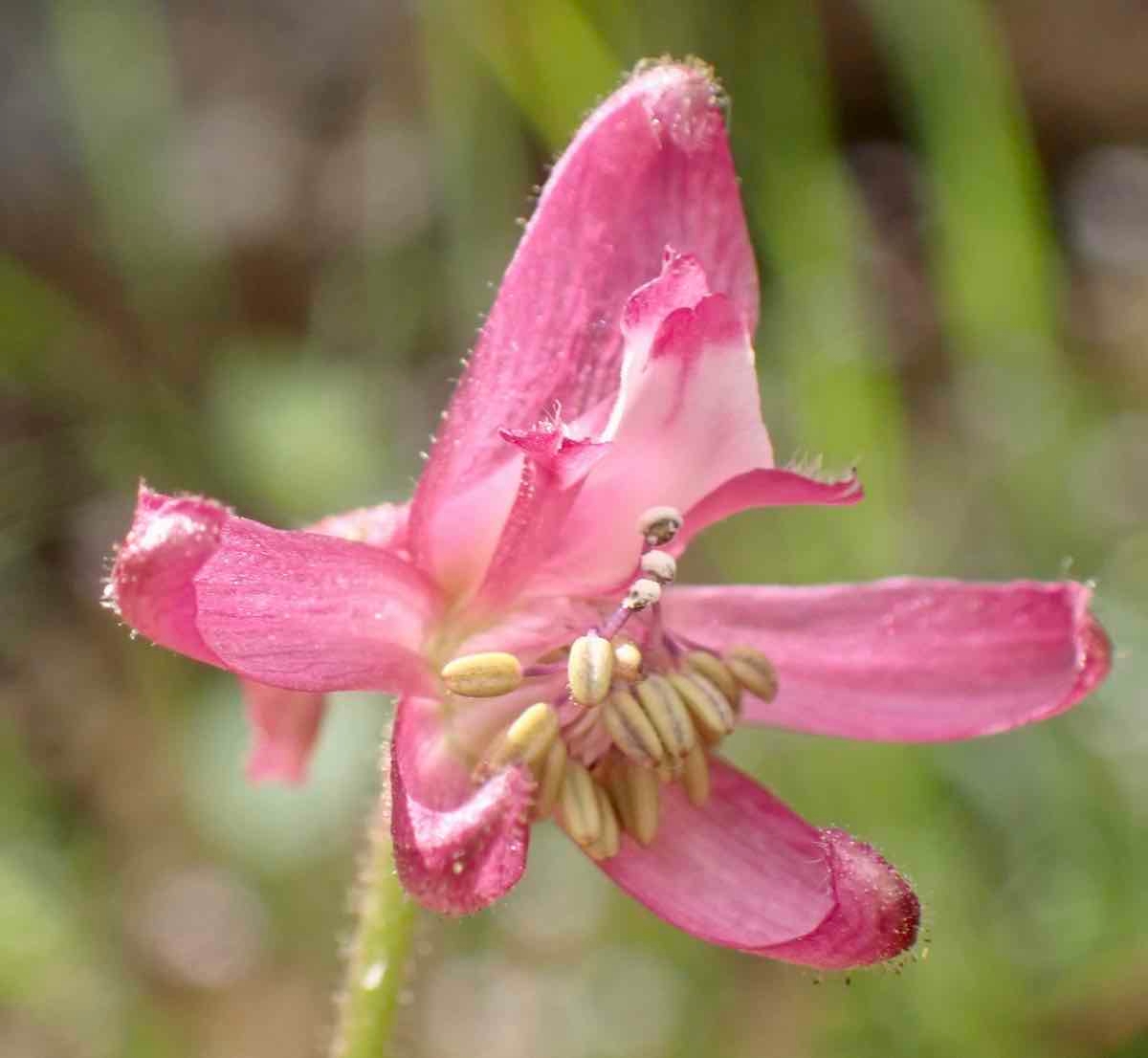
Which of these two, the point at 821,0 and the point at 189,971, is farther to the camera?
the point at 821,0

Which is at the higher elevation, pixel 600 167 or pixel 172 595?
pixel 600 167

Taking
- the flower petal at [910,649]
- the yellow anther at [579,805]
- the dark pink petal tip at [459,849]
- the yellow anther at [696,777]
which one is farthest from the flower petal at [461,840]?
the flower petal at [910,649]

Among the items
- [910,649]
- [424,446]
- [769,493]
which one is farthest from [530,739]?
[424,446]

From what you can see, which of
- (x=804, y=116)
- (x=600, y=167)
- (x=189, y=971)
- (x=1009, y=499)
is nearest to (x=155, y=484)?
(x=189, y=971)

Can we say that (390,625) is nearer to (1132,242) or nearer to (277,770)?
(277,770)

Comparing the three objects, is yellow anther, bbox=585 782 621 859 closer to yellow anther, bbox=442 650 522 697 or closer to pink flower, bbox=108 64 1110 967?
pink flower, bbox=108 64 1110 967

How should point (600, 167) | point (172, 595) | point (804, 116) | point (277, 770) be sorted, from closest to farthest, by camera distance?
point (172, 595)
point (600, 167)
point (277, 770)
point (804, 116)
